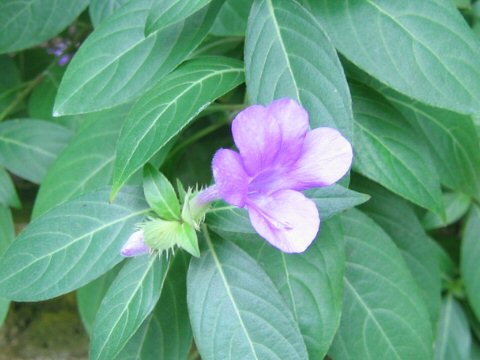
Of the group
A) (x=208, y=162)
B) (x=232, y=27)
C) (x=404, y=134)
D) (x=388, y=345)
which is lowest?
(x=388, y=345)

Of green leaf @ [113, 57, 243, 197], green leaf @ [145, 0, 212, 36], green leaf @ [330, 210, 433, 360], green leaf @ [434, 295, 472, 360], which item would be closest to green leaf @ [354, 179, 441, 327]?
green leaf @ [330, 210, 433, 360]

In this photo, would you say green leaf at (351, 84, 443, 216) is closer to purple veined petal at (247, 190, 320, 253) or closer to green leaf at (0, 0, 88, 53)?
purple veined petal at (247, 190, 320, 253)

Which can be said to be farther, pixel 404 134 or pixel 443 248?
pixel 443 248

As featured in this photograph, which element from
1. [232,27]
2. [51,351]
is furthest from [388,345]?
[51,351]

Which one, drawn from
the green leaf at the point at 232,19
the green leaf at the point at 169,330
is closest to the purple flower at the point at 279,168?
the green leaf at the point at 169,330

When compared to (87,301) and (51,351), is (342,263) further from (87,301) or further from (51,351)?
(51,351)

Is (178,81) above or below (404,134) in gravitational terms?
above

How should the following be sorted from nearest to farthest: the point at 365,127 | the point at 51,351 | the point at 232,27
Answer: the point at 365,127
the point at 232,27
the point at 51,351

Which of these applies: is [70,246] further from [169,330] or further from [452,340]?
[452,340]
